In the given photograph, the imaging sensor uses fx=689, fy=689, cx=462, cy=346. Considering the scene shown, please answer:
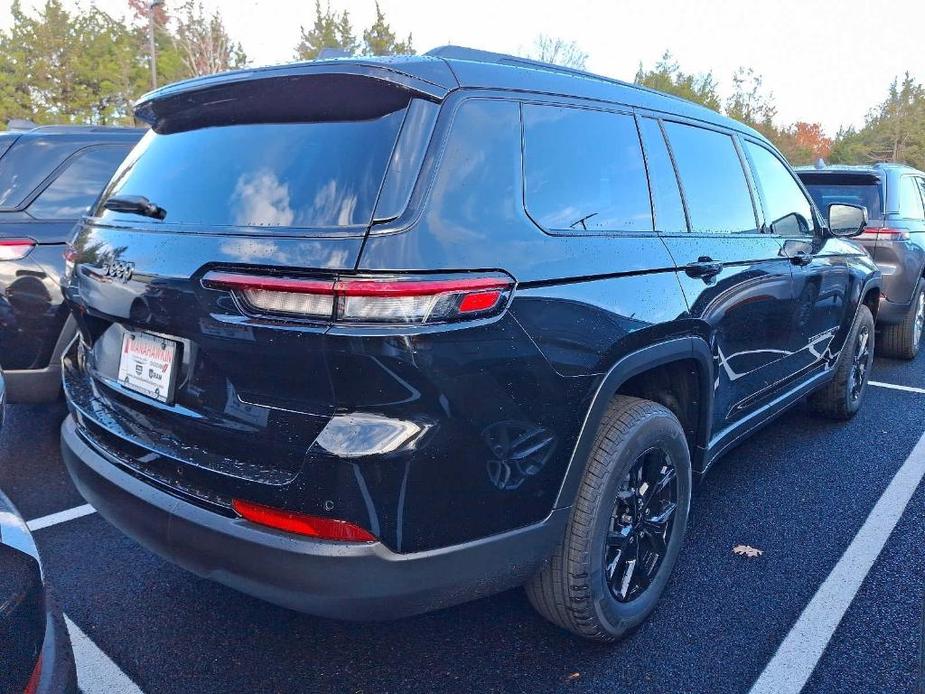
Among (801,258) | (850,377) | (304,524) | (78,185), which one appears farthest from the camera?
(850,377)

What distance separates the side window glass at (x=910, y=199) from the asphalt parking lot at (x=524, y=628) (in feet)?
12.9

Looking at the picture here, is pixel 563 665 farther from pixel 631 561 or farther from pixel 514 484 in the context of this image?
pixel 514 484

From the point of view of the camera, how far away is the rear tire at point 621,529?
2137 millimetres

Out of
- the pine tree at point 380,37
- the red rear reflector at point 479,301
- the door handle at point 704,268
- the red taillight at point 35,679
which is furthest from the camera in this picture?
the pine tree at point 380,37

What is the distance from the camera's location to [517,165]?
6.44 ft

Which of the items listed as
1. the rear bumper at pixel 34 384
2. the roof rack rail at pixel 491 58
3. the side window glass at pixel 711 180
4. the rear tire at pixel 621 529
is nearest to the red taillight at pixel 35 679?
the rear tire at pixel 621 529

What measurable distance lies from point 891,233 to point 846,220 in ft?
7.92

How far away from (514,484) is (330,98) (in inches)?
45.3

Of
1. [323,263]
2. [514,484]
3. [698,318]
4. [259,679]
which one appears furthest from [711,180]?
[259,679]

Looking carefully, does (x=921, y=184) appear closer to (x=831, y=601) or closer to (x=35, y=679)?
(x=831, y=601)

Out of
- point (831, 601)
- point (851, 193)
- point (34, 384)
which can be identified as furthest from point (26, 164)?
point (851, 193)

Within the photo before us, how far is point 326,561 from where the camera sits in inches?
65.5

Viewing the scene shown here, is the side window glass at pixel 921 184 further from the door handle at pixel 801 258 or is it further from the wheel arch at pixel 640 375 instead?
the wheel arch at pixel 640 375

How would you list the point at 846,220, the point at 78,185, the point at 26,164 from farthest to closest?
1. the point at 846,220
2. the point at 78,185
3. the point at 26,164
